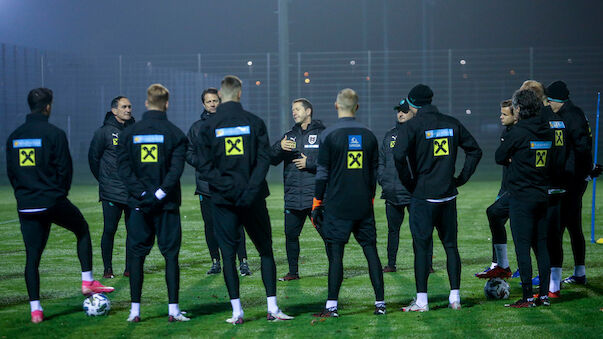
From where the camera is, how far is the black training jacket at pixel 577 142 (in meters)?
7.14

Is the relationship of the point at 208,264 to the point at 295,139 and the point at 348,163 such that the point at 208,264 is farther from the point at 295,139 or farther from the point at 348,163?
the point at 348,163

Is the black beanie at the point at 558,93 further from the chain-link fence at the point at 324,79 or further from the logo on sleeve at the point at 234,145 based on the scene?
the chain-link fence at the point at 324,79

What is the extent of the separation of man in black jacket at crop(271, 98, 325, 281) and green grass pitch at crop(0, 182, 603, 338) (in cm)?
51

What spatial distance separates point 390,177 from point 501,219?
1.40 meters

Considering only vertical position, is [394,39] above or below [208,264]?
above

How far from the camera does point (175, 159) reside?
20.4 feet

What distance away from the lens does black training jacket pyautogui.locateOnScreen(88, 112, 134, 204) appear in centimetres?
832

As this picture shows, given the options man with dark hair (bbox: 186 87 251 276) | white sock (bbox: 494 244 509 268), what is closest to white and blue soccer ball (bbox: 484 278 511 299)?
white sock (bbox: 494 244 509 268)

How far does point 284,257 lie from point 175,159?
4181mm

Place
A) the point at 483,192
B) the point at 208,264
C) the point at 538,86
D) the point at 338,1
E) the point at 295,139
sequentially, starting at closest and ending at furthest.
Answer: the point at 538,86, the point at 295,139, the point at 208,264, the point at 483,192, the point at 338,1

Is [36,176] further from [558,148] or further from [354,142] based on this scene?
[558,148]

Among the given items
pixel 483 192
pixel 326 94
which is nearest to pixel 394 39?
pixel 326 94

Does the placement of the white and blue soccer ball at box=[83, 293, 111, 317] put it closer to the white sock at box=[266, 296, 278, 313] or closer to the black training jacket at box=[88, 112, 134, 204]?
the white sock at box=[266, 296, 278, 313]

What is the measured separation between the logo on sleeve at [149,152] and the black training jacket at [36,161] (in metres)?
0.74
